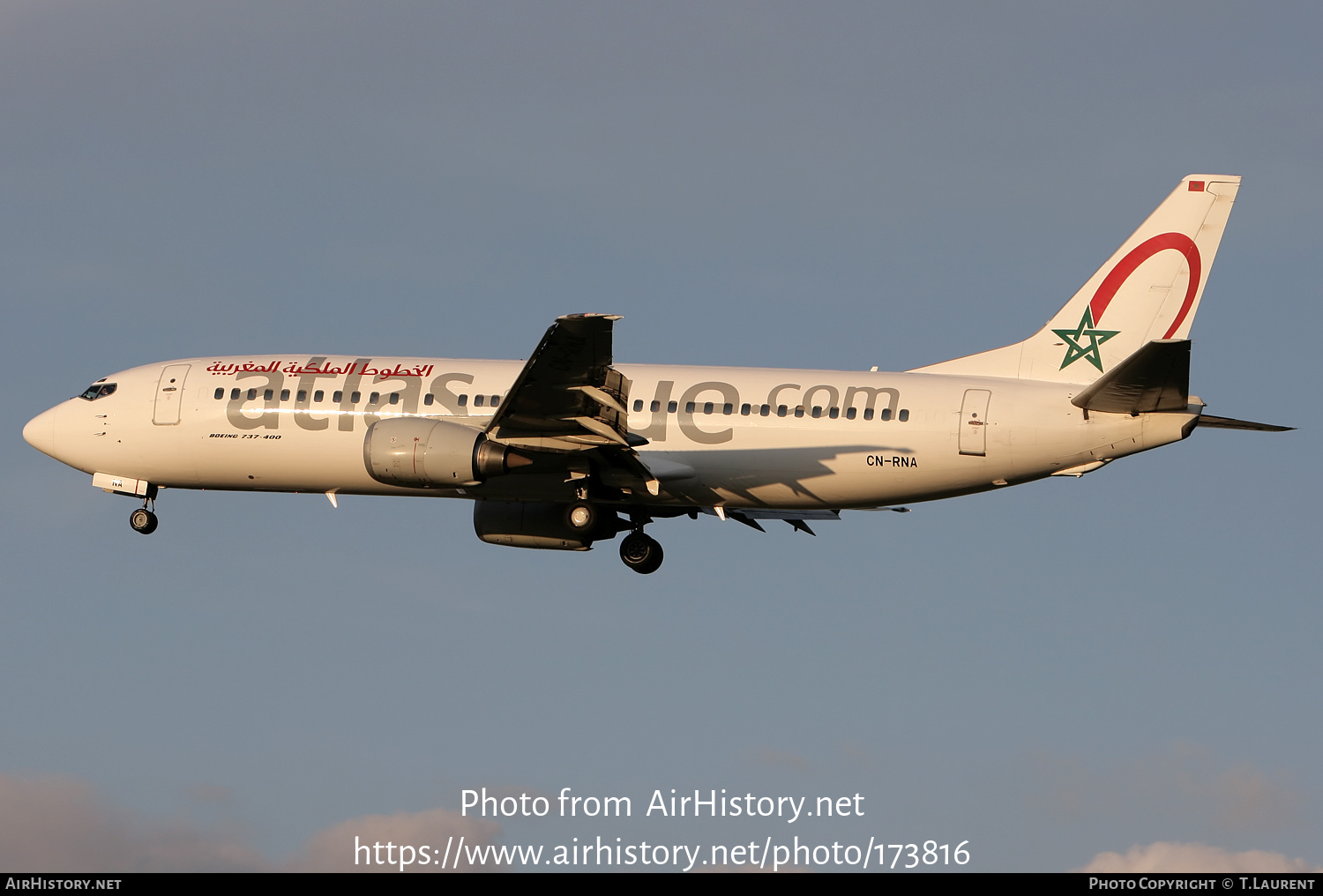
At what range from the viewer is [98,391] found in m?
43.8

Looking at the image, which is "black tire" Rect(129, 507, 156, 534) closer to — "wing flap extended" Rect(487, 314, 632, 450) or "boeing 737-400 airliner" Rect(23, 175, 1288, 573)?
"boeing 737-400 airliner" Rect(23, 175, 1288, 573)

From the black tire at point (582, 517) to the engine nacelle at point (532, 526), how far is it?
928 millimetres

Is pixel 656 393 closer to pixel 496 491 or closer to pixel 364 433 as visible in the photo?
pixel 496 491

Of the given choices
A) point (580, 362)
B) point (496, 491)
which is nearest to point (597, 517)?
point (496, 491)

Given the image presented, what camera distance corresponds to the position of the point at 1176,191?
39844mm

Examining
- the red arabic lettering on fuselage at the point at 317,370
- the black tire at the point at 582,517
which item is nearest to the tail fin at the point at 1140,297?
the black tire at the point at 582,517

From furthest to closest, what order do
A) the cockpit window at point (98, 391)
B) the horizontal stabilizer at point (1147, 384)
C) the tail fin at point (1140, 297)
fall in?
the cockpit window at point (98, 391)
the tail fin at point (1140, 297)
the horizontal stabilizer at point (1147, 384)

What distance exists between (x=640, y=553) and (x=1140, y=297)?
14.1 metres

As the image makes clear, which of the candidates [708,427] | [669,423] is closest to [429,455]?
[669,423]

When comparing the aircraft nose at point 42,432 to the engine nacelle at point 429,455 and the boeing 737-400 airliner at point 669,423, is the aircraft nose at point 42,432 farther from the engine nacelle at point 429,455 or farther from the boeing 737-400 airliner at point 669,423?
the engine nacelle at point 429,455

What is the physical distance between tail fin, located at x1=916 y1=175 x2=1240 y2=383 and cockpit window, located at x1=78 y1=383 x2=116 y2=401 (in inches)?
919

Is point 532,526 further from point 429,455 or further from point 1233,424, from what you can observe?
point 1233,424

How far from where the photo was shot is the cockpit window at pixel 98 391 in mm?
43594

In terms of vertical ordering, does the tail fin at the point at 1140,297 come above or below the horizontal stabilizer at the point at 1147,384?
above
